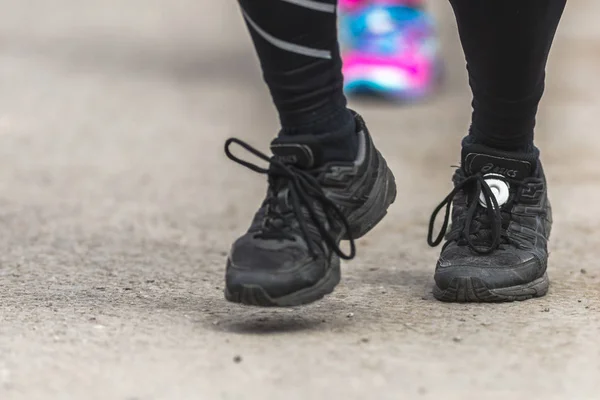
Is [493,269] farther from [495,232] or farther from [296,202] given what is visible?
[296,202]

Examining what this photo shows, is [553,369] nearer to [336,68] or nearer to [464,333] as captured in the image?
[464,333]

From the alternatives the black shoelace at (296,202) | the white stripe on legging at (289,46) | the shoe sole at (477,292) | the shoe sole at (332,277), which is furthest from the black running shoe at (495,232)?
the white stripe on legging at (289,46)

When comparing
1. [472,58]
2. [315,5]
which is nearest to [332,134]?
[315,5]

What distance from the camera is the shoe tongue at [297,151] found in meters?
1.59

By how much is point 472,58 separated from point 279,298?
0.54 m

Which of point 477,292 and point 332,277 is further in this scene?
point 477,292

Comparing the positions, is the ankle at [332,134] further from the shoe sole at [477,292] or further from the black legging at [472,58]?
the shoe sole at [477,292]

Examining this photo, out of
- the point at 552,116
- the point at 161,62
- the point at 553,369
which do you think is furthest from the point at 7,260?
the point at 161,62

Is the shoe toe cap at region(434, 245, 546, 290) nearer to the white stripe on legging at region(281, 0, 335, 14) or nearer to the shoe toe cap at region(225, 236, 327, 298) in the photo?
the shoe toe cap at region(225, 236, 327, 298)

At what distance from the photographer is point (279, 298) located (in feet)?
4.99

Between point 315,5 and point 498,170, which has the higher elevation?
point 315,5

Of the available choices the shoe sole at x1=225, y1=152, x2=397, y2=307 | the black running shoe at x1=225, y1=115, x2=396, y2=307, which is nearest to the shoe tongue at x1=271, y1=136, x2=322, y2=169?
the black running shoe at x1=225, y1=115, x2=396, y2=307

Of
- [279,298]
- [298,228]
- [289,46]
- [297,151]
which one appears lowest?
[279,298]

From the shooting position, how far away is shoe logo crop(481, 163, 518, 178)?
1.85m
